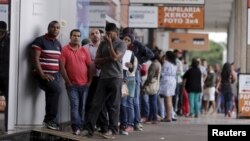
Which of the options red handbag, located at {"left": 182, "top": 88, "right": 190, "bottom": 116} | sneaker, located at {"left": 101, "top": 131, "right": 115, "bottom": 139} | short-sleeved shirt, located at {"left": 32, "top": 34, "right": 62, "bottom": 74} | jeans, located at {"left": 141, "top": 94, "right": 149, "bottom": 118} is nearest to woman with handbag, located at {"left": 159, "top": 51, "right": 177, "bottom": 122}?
jeans, located at {"left": 141, "top": 94, "right": 149, "bottom": 118}

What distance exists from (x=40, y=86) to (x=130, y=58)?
7.53 feet

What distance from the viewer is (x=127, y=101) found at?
12984 mm

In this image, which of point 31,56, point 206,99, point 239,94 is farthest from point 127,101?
point 206,99

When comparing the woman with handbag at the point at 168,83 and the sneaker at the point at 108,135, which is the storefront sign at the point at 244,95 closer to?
the woman with handbag at the point at 168,83

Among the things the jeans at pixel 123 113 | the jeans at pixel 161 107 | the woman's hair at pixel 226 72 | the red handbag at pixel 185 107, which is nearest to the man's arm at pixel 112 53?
the jeans at pixel 123 113

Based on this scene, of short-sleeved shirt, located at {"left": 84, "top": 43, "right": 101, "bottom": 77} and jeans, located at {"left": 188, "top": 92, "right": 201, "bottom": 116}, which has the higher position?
short-sleeved shirt, located at {"left": 84, "top": 43, "right": 101, "bottom": 77}

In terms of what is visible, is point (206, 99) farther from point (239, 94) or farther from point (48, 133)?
point (48, 133)

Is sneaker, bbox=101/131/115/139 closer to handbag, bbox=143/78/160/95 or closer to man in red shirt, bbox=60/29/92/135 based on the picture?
man in red shirt, bbox=60/29/92/135

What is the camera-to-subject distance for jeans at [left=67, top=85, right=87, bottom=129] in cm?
1148

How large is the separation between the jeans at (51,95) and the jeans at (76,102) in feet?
0.79

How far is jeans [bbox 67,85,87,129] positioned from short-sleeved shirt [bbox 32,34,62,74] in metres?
0.45

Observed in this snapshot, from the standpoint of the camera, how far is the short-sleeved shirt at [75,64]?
11.5 meters

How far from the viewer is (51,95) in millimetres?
11242

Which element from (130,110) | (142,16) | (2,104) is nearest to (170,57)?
(142,16)
